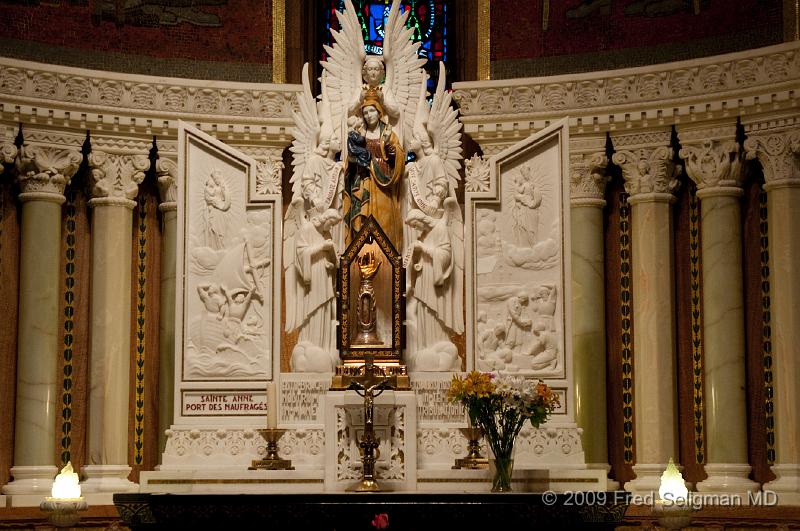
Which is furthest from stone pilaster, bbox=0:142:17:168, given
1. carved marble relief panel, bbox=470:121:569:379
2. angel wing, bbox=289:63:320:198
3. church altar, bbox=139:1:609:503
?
carved marble relief panel, bbox=470:121:569:379

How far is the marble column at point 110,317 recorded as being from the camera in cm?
1512

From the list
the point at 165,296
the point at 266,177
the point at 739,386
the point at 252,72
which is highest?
the point at 252,72

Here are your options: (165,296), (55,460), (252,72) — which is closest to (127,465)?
(55,460)

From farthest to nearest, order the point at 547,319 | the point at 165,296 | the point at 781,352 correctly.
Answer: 1. the point at 165,296
2. the point at 781,352
3. the point at 547,319

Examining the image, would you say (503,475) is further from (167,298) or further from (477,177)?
(167,298)

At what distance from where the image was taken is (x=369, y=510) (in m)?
10.9

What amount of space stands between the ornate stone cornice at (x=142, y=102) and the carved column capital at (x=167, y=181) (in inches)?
12.8

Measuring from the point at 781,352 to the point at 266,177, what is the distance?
217 inches

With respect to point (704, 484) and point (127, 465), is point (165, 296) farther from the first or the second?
point (704, 484)

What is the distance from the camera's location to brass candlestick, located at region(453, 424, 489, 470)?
41.3 ft

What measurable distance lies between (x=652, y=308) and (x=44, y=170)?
6654mm

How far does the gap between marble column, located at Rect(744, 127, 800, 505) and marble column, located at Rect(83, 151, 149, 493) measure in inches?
262

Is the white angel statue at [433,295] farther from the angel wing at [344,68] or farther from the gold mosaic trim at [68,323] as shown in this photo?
the gold mosaic trim at [68,323]

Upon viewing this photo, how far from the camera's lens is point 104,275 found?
15.4m
